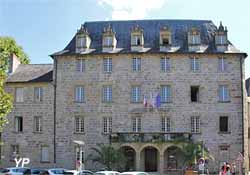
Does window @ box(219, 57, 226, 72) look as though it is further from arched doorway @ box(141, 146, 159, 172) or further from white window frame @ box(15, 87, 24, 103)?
white window frame @ box(15, 87, 24, 103)

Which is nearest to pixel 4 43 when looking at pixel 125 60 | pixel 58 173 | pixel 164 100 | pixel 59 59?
pixel 59 59

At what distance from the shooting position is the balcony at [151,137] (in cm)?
3953

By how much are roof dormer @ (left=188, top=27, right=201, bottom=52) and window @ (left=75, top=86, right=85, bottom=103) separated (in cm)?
1004

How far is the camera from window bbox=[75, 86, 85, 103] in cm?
4216

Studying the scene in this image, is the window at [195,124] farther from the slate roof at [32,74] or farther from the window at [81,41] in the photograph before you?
the slate roof at [32,74]

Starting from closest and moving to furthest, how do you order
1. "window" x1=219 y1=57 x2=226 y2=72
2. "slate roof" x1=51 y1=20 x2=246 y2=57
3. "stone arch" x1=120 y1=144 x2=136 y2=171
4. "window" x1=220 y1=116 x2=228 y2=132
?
"stone arch" x1=120 y1=144 x2=136 y2=171
"window" x1=220 y1=116 x2=228 y2=132
"window" x1=219 y1=57 x2=226 y2=72
"slate roof" x1=51 y1=20 x2=246 y2=57

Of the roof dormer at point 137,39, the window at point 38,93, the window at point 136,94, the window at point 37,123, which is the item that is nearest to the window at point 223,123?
the window at point 136,94

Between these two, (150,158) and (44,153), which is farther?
(44,153)

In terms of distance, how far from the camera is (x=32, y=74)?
44.7 meters

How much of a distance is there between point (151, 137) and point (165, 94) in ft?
13.5

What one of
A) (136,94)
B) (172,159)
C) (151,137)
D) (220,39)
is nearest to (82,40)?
(136,94)

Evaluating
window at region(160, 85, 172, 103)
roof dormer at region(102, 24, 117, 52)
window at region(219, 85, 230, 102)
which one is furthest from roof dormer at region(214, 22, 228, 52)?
roof dormer at region(102, 24, 117, 52)

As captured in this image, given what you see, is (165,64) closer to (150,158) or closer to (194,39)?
(194,39)

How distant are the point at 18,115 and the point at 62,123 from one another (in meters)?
4.21
